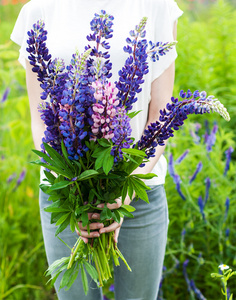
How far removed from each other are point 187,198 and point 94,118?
50.0 inches

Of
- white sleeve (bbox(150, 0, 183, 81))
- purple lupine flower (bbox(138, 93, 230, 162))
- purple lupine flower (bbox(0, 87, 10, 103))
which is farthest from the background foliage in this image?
purple lupine flower (bbox(138, 93, 230, 162))

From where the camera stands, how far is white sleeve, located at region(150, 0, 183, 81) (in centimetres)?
120

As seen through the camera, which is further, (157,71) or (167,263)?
(167,263)

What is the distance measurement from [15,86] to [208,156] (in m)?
2.01

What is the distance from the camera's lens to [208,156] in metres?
1.95

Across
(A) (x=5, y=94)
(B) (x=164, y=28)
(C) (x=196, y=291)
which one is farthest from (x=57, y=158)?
(A) (x=5, y=94)

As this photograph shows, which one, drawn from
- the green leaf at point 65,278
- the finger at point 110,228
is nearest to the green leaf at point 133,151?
the finger at point 110,228

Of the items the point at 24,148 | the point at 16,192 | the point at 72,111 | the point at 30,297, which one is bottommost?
the point at 30,297

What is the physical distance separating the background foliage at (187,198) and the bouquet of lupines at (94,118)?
935 millimetres

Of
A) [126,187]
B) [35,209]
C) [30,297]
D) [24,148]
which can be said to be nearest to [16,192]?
[35,209]

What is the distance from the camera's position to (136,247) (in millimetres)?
1365

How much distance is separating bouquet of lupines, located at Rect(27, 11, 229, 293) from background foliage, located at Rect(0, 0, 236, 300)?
36.8 inches

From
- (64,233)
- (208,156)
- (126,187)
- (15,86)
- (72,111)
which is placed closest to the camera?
(72,111)

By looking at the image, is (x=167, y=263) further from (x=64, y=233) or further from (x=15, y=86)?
(x=15, y=86)
